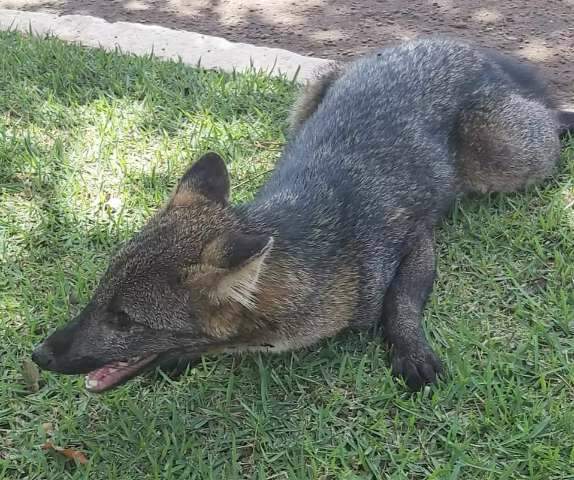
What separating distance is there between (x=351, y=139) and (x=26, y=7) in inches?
186

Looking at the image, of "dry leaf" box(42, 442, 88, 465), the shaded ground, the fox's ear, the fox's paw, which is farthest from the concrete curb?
"dry leaf" box(42, 442, 88, 465)

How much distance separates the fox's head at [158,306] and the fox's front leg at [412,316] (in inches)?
32.1

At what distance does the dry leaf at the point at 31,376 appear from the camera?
3.33 m

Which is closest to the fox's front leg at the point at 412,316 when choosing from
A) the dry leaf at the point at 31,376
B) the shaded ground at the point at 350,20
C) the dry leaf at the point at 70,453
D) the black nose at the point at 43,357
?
the dry leaf at the point at 70,453

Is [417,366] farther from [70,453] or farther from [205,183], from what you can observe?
[70,453]

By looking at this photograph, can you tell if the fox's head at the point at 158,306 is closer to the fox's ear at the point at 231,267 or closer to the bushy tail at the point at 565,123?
the fox's ear at the point at 231,267

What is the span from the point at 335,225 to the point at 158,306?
1084 mm

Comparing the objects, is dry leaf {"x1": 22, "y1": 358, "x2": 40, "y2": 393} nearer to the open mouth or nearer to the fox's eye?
the open mouth

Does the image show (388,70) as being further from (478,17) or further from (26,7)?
(26,7)

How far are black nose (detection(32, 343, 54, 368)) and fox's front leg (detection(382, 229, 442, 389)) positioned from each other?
5.09 ft

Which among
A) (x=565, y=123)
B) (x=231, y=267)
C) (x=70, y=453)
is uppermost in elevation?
(x=231, y=267)

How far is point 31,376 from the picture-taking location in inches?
131

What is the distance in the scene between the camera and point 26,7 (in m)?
7.21

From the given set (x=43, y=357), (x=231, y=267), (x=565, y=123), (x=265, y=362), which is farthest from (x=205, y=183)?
(x=565, y=123)
